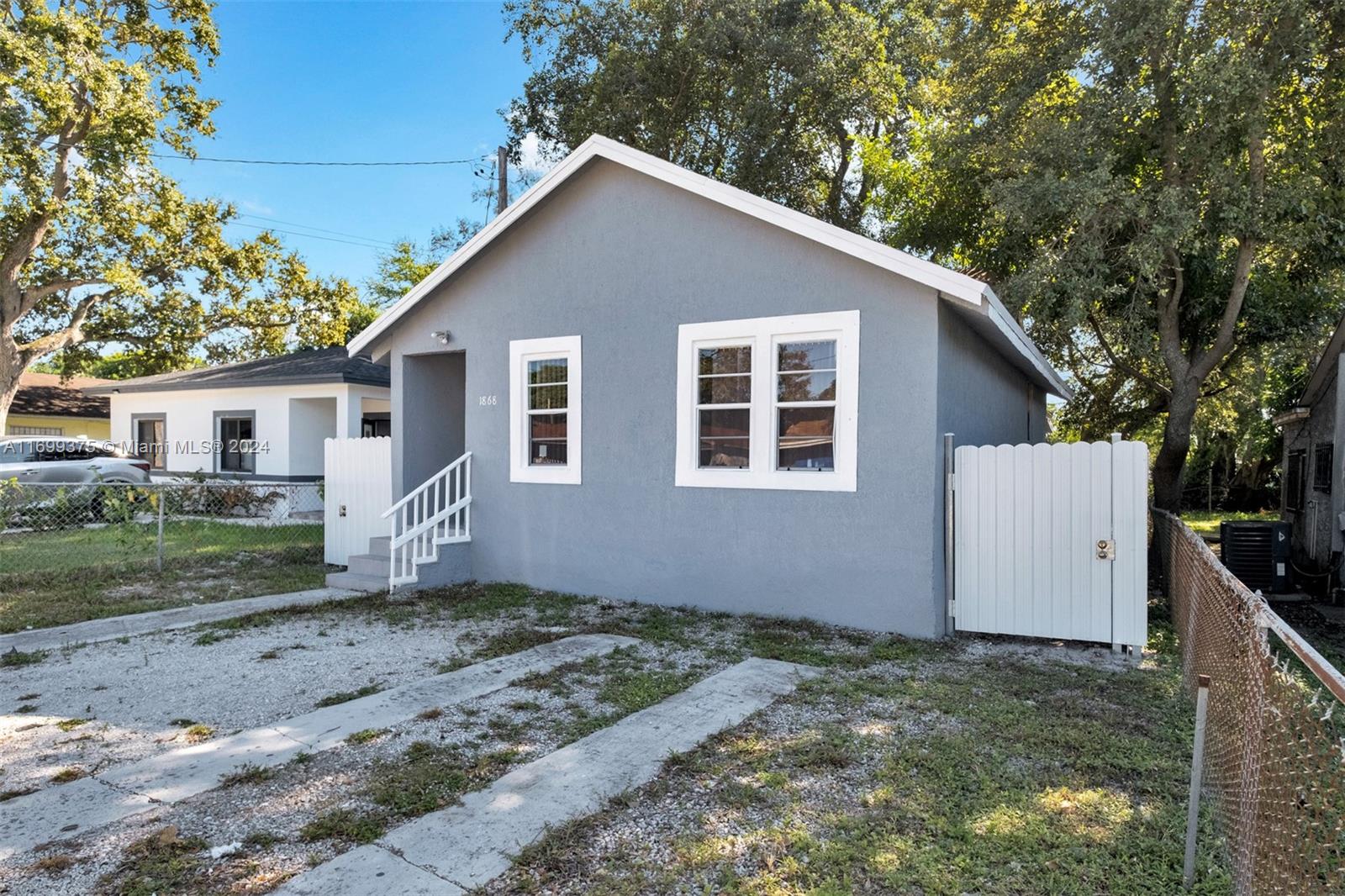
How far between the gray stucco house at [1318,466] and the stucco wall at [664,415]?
729cm

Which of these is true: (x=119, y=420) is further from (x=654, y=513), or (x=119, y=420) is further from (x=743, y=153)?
(x=654, y=513)

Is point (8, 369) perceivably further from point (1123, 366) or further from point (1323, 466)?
point (1323, 466)

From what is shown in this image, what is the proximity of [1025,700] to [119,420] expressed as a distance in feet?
75.5

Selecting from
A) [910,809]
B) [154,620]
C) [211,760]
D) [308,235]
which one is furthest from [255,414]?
[910,809]

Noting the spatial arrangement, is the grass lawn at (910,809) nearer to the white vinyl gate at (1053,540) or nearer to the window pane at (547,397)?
the white vinyl gate at (1053,540)

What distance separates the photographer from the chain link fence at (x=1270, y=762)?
212 cm

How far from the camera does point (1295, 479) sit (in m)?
14.6

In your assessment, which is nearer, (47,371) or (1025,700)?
(1025,700)

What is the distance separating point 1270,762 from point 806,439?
4885 mm

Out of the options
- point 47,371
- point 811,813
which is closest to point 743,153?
point 811,813

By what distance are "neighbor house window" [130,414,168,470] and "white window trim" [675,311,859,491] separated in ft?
57.2

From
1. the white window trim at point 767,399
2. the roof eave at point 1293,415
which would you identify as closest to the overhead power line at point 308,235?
the white window trim at point 767,399

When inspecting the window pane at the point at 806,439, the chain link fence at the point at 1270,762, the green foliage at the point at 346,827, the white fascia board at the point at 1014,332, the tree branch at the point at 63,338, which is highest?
the tree branch at the point at 63,338

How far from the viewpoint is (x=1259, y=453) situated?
22.8 metres
